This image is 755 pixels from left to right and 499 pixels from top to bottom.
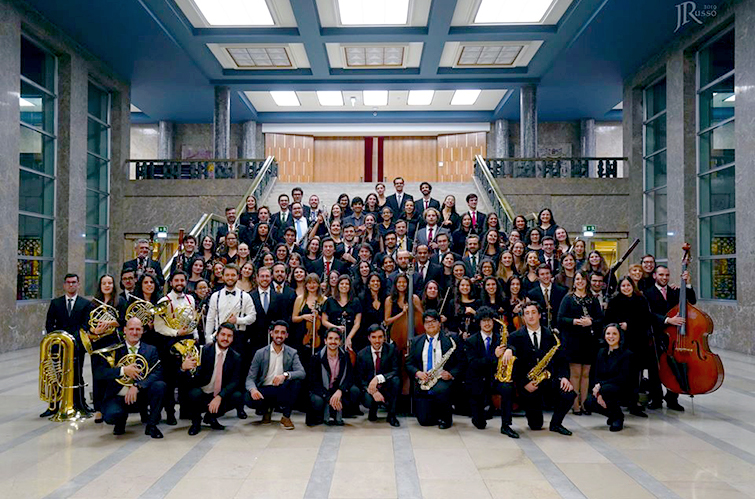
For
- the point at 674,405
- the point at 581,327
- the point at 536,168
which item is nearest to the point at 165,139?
the point at 536,168

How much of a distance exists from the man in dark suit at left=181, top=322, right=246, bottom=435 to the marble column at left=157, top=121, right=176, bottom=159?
17.7 metres

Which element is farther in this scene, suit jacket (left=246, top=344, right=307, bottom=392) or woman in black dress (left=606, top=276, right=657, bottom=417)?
woman in black dress (left=606, top=276, right=657, bottom=417)

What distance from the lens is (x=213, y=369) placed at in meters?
5.71

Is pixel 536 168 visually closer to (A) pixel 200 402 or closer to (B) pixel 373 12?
(B) pixel 373 12

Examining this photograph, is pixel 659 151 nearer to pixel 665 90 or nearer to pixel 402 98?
pixel 665 90

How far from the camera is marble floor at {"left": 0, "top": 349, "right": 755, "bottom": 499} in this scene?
3953mm

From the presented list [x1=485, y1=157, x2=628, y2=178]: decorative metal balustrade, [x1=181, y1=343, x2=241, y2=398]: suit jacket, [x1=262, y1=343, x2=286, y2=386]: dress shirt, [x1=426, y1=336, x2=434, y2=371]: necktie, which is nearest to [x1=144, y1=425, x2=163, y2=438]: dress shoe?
[x1=181, y1=343, x2=241, y2=398]: suit jacket

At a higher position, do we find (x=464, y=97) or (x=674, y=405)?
(x=464, y=97)

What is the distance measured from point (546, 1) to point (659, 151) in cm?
495

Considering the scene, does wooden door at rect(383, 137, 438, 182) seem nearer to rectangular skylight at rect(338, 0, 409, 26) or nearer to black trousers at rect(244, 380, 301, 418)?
rectangular skylight at rect(338, 0, 409, 26)

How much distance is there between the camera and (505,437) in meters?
5.33

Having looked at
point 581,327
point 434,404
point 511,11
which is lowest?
point 434,404

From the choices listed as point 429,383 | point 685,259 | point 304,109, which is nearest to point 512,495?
point 429,383

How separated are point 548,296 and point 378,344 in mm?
2001
